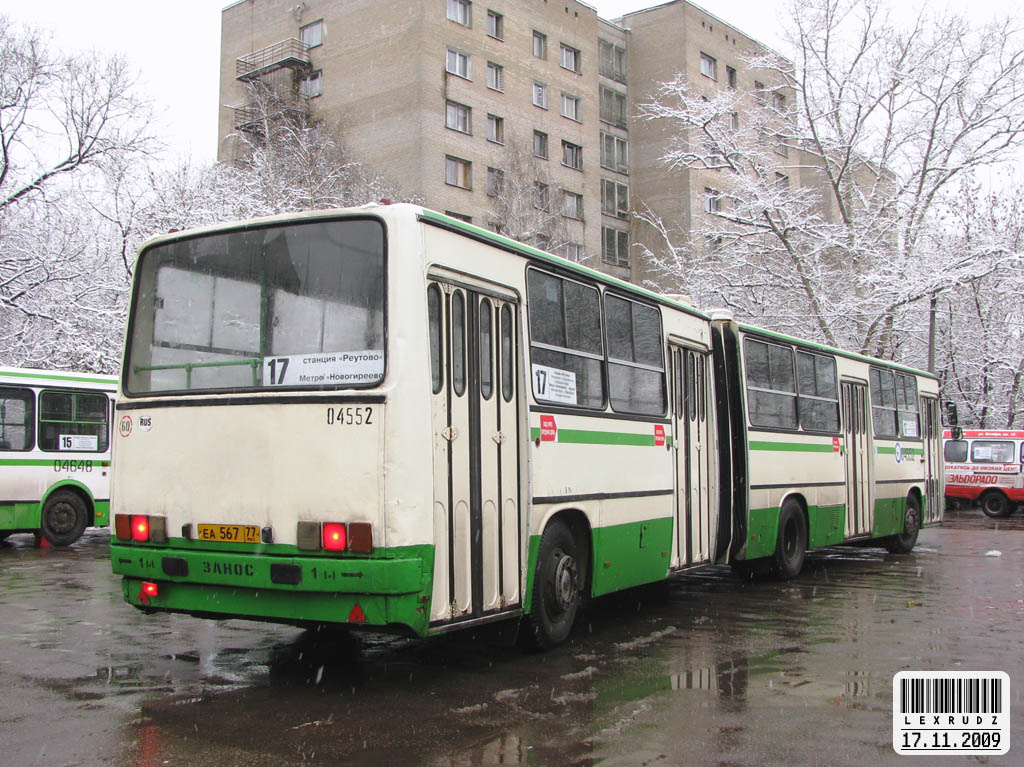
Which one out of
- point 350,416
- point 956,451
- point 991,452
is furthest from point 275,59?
point 350,416

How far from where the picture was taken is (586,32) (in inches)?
2055

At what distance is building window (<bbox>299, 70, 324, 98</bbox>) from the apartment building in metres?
0.07

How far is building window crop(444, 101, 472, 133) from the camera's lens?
145 feet

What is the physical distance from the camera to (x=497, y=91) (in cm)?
4662

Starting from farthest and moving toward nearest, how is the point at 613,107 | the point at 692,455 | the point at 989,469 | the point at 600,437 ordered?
the point at 613,107
the point at 989,469
the point at 692,455
the point at 600,437

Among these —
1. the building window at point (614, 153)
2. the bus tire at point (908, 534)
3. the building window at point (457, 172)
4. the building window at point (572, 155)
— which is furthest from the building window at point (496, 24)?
the bus tire at point (908, 534)

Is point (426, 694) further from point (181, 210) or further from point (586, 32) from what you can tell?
point (586, 32)

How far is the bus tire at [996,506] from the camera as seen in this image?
3039 centimetres

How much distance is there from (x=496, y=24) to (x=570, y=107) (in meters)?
5.94

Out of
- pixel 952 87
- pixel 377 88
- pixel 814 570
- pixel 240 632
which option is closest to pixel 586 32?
pixel 377 88

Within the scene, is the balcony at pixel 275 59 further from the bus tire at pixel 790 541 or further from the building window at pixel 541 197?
the bus tire at pixel 790 541

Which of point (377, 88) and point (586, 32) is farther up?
point (586, 32)

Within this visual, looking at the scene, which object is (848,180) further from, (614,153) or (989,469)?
(614,153)

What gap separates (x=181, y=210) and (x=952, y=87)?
2197cm
